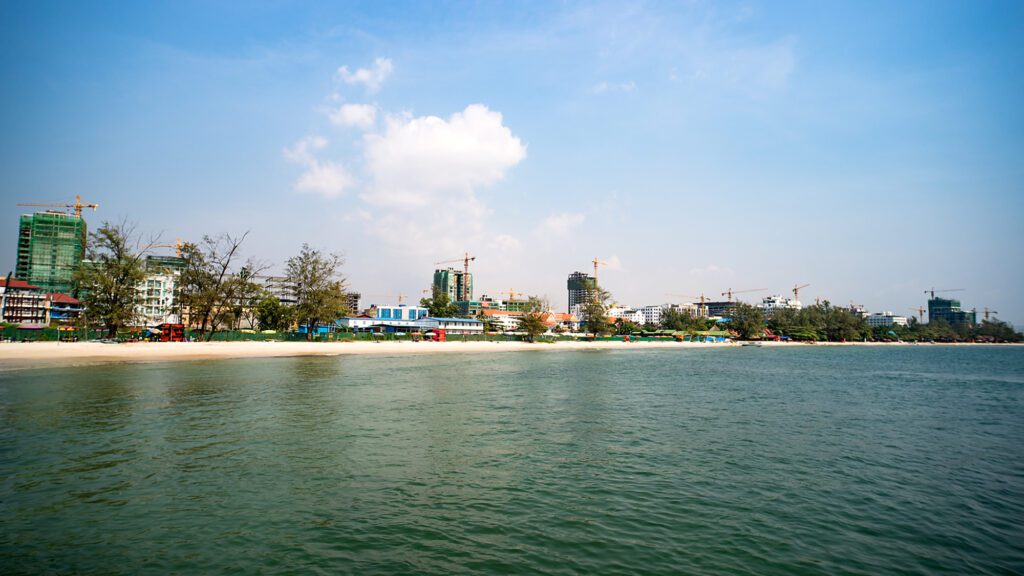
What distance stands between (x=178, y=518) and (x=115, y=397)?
59.1 ft

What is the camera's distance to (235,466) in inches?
496

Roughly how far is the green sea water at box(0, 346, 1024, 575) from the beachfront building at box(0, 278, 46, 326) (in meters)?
112

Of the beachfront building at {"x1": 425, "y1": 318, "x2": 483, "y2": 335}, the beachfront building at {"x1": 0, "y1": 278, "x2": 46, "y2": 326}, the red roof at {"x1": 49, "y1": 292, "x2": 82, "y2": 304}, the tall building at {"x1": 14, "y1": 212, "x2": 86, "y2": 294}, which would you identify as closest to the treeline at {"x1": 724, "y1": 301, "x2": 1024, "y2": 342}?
the beachfront building at {"x1": 425, "y1": 318, "x2": 483, "y2": 335}

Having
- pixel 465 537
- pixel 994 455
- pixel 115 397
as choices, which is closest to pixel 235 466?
pixel 465 537

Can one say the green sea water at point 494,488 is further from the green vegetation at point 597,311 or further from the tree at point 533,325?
the green vegetation at point 597,311

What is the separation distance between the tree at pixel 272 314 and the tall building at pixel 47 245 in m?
108

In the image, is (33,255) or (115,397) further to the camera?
(33,255)

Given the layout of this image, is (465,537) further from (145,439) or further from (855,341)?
(855,341)

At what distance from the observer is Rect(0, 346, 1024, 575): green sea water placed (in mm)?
8031

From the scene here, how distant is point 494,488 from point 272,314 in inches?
3423

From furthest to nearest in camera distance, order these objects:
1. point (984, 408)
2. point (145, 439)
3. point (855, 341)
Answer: point (855, 341) < point (984, 408) < point (145, 439)

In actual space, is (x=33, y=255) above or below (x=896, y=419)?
above

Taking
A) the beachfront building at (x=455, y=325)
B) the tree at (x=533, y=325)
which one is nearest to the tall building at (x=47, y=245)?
the beachfront building at (x=455, y=325)

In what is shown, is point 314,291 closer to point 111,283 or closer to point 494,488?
point 111,283
